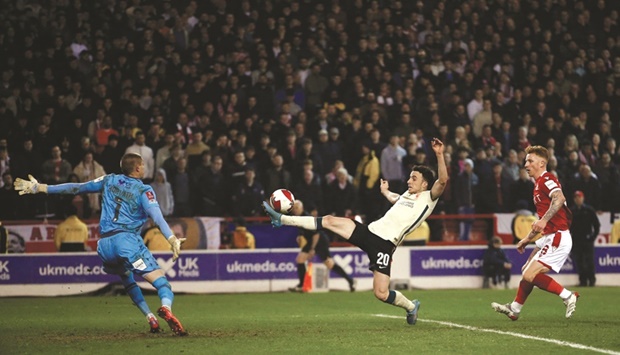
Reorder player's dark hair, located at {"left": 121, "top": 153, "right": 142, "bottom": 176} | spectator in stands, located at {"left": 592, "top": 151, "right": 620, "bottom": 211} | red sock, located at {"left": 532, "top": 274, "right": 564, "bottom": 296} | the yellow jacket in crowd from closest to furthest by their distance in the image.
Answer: player's dark hair, located at {"left": 121, "top": 153, "right": 142, "bottom": 176} < red sock, located at {"left": 532, "top": 274, "right": 564, "bottom": 296} < the yellow jacket in crowd < spectator in stands, located at {"left": 592, "top": 151, "right": 620, "bottom": 211}

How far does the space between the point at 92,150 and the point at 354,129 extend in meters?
6.29

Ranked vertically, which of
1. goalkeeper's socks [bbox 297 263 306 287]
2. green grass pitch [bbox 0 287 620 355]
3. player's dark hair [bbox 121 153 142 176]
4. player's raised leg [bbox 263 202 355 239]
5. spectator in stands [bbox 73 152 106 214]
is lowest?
green grass pitch [bbox 0 287 620 355]

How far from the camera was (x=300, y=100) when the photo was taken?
2623 centimetres

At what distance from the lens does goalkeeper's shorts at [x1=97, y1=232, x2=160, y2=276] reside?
12203 mm

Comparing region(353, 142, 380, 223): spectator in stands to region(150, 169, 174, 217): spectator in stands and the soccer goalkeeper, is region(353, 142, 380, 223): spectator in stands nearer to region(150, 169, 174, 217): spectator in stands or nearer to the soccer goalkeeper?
region(150, 169, 174, 217): spectator in stands

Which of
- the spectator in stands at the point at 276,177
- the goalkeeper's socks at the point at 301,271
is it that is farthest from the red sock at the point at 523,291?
the spectator in stands at the point at 276,177

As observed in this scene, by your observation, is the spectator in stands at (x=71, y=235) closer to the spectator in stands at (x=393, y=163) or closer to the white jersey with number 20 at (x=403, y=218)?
the spectator in stands at (x=393, y=163)

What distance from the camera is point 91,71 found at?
83.0 feet

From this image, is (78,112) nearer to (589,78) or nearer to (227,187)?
(227,187)

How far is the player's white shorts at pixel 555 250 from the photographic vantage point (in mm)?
13766

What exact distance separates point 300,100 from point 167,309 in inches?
595

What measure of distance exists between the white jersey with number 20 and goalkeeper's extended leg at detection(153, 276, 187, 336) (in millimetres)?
2907

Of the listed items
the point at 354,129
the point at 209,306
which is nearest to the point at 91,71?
the point at 354,129

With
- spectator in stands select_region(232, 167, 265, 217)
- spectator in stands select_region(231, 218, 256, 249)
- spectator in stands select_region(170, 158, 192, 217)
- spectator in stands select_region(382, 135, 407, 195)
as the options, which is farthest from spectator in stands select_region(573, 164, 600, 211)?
spectator in stands select_region(170, 158, 192, 217)
